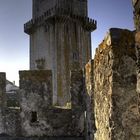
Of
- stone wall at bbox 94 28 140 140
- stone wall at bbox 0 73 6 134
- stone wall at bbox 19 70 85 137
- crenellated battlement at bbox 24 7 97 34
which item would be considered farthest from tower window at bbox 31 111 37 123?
crenellated battlement at bbox 24 7 97 34

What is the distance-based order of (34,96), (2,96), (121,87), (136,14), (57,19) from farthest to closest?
(57,19) → (2,96) → (34,96) → (121,87) → (136,14)

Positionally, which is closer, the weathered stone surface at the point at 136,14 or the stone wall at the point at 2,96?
the weathered stone surface at the point at 136,14

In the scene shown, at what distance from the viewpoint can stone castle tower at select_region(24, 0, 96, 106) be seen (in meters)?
27.0

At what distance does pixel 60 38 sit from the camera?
1088 inches

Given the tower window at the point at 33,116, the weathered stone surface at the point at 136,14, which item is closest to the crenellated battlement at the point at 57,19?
the tower window at the point at 33,116

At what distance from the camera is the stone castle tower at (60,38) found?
26969 mm

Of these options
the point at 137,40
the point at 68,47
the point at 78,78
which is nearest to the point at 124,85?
the point at 137,40

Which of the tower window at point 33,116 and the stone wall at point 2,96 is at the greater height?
the stone wall at point 2,96

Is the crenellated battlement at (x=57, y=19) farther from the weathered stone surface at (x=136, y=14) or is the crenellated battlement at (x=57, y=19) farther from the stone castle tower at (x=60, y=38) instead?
the weathered stone surface at (x=136, y=14)

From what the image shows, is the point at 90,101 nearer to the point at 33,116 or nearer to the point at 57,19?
the point at 33,116

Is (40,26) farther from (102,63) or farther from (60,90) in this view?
(102,63)

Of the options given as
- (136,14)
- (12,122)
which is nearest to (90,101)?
(12,122)

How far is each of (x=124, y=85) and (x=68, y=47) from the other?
23.3 m

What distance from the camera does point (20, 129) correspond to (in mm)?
9914
